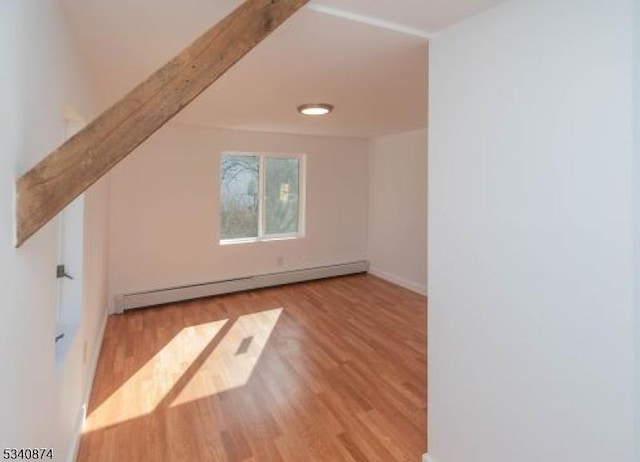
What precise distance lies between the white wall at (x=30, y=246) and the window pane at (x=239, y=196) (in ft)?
10.1

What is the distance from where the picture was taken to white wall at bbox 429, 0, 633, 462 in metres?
1.14

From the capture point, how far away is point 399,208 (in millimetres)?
5281

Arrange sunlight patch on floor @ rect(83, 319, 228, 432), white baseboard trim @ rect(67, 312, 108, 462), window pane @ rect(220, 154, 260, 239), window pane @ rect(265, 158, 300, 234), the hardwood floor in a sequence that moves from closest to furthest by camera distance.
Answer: white baseboard trim @ rect(67, 312, 108, 462)
the hardwood floor
sunlight patch on floor @ rect(83, 319, 228, 432)
window pane @ rect(220, 154, 260, 239)
window pane @ rect(265, 158, 300, 234)

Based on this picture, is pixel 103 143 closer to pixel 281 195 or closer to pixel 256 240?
pixel 256 240

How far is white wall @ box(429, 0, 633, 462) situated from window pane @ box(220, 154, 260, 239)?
11.7ft

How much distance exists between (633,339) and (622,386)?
16 cm

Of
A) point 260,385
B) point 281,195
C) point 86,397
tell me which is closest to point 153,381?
point 86,397

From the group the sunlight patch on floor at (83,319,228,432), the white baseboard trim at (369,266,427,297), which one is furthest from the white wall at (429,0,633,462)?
the white baseboard trim at (369,266,427,297)

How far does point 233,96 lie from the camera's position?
296 centimetres

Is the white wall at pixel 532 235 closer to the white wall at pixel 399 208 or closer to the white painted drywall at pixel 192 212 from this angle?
the white wall at pixel 399 208

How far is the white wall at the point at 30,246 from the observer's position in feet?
3.05

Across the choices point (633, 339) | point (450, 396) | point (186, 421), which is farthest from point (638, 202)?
point (186, 421)

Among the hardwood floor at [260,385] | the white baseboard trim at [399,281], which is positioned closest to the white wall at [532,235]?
the hardwood floor at [260,385]

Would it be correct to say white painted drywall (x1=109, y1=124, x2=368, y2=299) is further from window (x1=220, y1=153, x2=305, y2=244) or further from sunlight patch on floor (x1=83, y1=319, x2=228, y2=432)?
sunlight patch on floor (x1=83, y1=319, x2=228, y2=432)
